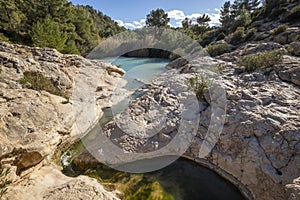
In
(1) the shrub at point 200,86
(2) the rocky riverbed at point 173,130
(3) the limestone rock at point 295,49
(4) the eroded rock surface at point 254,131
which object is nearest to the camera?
(2) the rocky riverbed at point 173,130

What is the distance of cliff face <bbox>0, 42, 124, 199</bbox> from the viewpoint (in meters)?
3.47

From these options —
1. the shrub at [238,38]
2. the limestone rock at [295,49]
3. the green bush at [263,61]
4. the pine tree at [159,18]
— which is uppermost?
the pine tree at [159,18]

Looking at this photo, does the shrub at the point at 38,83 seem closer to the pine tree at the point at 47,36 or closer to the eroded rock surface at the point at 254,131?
the eroded rock surface at the point at 254,131

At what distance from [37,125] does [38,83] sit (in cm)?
244

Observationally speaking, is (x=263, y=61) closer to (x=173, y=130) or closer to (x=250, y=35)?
(x=173, y=130)

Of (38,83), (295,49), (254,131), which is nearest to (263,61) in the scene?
(295,49)

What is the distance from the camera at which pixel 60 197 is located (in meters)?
3.24

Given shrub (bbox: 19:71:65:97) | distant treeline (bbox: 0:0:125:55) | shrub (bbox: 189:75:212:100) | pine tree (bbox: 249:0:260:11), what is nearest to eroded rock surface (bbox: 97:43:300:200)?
shrub (bbox: 189:75:212:100)

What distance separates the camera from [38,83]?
6617mm

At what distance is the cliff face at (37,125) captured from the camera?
347cm

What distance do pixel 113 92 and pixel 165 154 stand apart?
516 cm

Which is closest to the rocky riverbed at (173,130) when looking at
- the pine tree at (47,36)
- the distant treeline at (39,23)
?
the pine tree at (47,36)

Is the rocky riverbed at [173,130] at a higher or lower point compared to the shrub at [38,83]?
lower

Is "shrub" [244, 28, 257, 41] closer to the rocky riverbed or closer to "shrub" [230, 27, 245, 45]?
"shrub" [230, 27, 245, 45]
